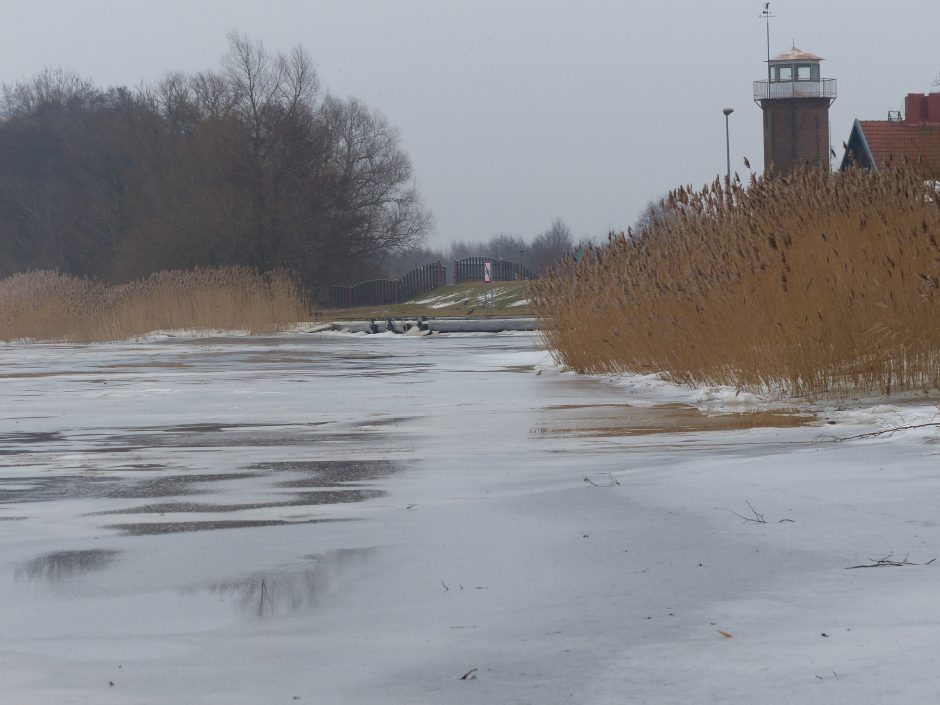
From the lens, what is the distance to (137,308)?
118 feet

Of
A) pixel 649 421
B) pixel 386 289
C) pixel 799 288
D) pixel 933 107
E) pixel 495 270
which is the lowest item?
pixel 649 421

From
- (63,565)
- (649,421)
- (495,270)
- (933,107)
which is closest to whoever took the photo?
(63,565)

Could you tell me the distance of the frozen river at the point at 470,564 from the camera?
10.7 ft

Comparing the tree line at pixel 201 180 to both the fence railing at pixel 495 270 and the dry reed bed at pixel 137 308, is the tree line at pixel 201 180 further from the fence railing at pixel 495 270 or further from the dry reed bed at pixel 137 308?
the dry reed bed at pixel 137 308

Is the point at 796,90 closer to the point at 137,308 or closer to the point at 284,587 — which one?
the point at 137,308

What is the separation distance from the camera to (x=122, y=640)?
3654 mm

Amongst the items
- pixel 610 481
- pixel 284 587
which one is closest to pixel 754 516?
pixel 610 481

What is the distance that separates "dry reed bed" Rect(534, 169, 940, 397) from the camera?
9.32m

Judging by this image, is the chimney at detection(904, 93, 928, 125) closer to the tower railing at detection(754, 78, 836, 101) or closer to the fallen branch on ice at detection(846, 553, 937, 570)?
the tower railing at detection(754, 78, 836, 101)

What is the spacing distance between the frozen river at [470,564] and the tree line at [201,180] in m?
46.7

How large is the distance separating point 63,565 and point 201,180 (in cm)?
5597

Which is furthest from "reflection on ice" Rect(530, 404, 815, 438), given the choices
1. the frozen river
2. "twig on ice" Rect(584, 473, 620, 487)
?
"twig on ice" Rect(584, 473, 620, 487)

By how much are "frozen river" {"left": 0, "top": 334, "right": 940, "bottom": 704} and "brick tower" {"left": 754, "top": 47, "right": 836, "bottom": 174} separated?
181ft

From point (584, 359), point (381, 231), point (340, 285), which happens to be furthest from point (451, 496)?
point (381, 231)
